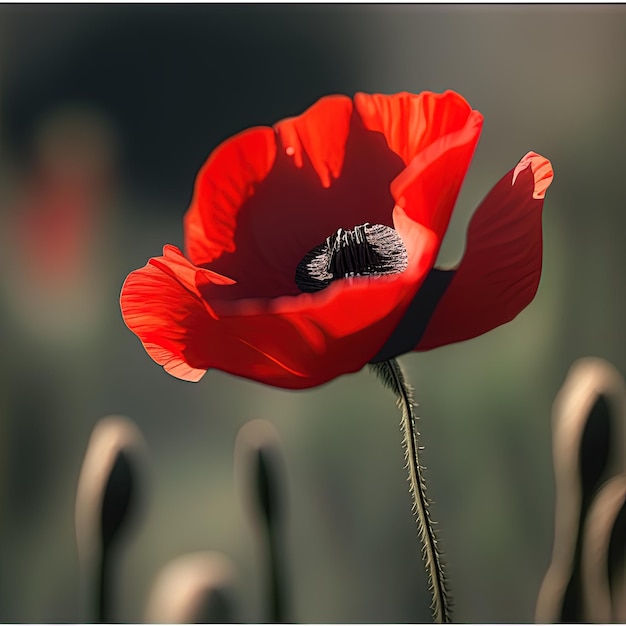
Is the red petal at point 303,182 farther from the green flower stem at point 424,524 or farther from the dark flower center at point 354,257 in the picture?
the green flower stem at point 424,524

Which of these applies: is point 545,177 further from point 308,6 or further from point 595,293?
point 308,6

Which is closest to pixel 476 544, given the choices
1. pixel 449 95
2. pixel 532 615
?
A: pixel 532 615

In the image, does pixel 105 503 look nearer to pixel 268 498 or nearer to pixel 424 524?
pixel 268 498

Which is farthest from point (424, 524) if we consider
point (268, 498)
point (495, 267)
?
point (495, 267)

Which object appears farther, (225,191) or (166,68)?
(166,68)

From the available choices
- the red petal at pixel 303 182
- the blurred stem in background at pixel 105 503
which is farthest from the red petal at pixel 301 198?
the blurred stem in background at pixel 105 503

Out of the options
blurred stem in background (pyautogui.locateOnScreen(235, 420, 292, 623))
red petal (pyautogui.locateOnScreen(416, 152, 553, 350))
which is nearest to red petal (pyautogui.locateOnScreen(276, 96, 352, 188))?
red petal (pyautogui.locateOnScreen(416, 152, 553, 350))

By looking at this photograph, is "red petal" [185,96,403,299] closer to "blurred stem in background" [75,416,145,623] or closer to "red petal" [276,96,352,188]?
"red petal" [276,96,352,188]
